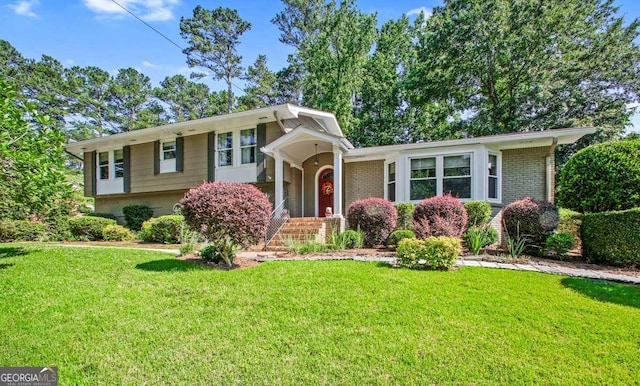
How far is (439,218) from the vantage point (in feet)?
28.8

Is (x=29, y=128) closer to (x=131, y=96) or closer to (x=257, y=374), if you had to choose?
(x=257, y=374)

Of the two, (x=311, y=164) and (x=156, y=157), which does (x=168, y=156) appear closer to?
(x=156, y=157)

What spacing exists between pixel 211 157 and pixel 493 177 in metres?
11.6

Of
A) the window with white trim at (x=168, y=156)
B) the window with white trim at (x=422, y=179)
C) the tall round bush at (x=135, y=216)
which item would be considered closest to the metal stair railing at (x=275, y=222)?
the window with white trim at (x=422, y=179)

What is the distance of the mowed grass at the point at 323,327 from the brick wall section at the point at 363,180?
24.2 feet

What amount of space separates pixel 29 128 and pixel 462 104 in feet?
74.6

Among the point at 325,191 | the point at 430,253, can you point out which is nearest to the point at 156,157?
the point at 325,191

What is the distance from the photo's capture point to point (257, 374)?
3068 mm

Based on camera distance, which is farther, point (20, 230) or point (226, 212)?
point (20, 230)

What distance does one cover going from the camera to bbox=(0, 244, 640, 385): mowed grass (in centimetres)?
307

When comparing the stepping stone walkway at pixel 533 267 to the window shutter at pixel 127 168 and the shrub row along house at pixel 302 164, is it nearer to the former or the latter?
the shrub row along house at pixel 302 164

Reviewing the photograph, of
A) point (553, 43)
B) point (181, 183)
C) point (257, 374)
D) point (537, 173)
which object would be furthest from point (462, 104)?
point (257, 374)

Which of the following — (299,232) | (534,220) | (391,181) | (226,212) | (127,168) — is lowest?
(299,232)

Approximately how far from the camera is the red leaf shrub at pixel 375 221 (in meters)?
A: 9.83
